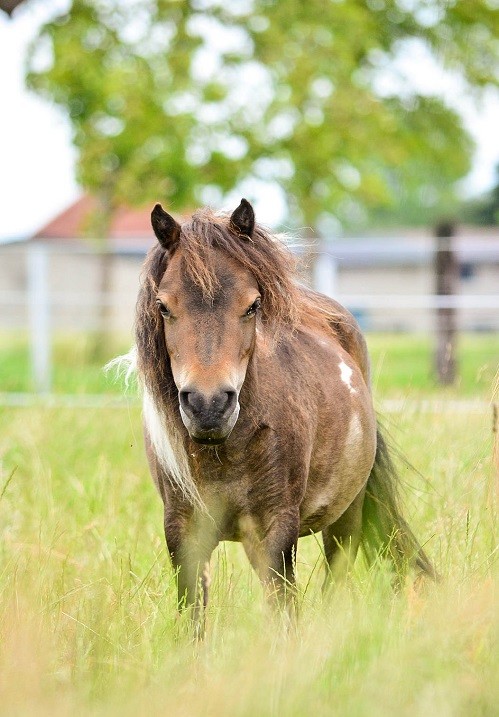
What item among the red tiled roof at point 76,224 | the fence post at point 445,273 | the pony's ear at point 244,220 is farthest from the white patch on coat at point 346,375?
the red tiled roof at point 76,224

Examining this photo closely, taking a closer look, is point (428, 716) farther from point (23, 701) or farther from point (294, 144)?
point (294, 144)

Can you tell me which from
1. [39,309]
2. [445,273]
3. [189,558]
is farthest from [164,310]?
[39,309]

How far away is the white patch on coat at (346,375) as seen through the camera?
3894mm

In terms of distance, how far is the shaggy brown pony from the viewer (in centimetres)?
288

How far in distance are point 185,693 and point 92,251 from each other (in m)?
8.50

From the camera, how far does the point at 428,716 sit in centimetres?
201

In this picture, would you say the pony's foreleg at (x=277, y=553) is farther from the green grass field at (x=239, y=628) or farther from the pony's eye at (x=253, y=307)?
the pony's eye at (x=253, y=307)

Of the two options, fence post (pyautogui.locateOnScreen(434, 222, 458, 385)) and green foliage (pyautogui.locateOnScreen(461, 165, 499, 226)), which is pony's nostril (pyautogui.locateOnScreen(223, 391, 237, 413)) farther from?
green foliage (pyautogui.locateOnScreen(461, 165, 499, 226))

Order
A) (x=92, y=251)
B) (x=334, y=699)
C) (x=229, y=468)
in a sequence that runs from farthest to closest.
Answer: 1. (x=92, y=251)
2. (x=229, y=468)
3. (x=334, y=699)

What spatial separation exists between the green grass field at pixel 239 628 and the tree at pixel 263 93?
10247mm

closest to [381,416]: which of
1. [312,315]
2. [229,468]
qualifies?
[312,315]

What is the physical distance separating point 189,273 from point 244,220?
300 millimetres

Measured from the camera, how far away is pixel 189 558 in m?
3.21

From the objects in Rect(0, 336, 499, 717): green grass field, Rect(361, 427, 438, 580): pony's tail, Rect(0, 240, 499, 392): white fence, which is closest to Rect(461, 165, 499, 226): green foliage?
Rect(0, 240, 499, 392): white fence
